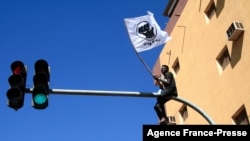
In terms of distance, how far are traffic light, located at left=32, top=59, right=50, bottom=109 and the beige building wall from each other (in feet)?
28.2

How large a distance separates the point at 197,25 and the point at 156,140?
12574 millimetres

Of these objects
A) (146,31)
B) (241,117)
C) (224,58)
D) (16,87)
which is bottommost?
(16,87)

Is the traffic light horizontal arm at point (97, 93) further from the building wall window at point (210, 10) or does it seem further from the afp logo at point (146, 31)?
the building wall window at point (210, 10)

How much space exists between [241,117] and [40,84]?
936 centimetres

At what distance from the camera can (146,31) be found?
13250 millimetres

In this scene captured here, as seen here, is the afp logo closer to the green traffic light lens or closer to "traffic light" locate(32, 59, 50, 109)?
"traffic light" locate(32, 59, 50, 109)

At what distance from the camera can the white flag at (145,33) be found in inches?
509

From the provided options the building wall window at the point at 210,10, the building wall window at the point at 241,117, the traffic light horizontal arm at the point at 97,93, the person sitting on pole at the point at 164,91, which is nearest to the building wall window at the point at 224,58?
the building wall window at the point at 210,10

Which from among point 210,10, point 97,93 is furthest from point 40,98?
point 210,10

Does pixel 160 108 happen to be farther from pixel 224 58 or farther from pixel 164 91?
pixel 224 58

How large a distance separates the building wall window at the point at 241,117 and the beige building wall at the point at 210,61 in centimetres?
7

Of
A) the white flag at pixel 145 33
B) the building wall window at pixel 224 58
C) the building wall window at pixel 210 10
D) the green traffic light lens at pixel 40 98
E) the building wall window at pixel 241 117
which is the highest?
the building wall window at pixel 210 10

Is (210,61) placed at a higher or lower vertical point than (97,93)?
Answer: higher

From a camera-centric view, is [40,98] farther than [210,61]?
No
